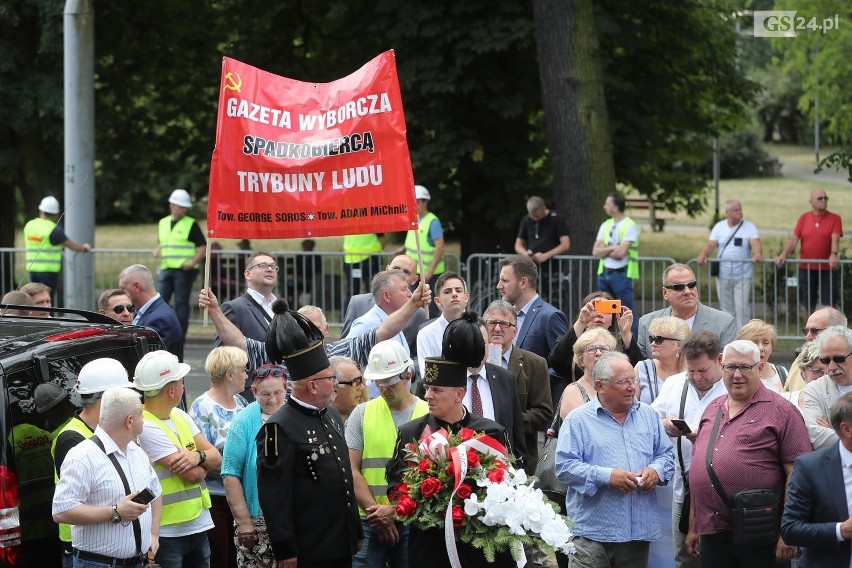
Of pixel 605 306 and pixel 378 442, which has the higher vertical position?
pixel 605 306

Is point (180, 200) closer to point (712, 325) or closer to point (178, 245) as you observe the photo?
point (178, 245)

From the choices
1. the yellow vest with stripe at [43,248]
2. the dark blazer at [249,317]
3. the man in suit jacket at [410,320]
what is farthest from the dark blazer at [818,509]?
the yellow vest with stripe at [43,248]

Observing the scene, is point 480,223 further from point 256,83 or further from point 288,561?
point 288,561

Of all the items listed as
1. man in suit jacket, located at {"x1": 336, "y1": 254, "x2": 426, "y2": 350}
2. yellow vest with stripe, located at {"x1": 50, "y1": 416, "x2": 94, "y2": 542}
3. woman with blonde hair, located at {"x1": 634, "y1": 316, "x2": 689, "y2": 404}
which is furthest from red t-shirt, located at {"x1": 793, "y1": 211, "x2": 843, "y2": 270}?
yellow vest with stripe, located at {"x1": 50, "y1": 416, "x2": 94, "y2": 542}

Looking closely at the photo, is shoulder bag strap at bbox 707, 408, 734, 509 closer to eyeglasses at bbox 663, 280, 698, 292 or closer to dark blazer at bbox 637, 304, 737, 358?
dark blazer at bbox 637, 304, 737, 358

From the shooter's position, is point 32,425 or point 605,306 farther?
point 605,306

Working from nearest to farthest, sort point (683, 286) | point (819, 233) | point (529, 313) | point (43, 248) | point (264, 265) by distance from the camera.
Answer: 1. point (683, 286)
2. point (264, 265)
3. point (529, 313)
4. point (819, 233)
5. point (43, 248)

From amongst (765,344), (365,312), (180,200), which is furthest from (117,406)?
(180,200)

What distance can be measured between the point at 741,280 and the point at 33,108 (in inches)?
498

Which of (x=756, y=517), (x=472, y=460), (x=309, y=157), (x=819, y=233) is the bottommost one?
(x=756, y=517)

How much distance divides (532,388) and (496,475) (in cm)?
277

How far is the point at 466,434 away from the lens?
20.5 ft

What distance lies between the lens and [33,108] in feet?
73.9

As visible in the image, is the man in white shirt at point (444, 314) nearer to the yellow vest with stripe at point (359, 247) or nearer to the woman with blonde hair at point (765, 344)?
the woman with blonde hair at point (765, 344)
